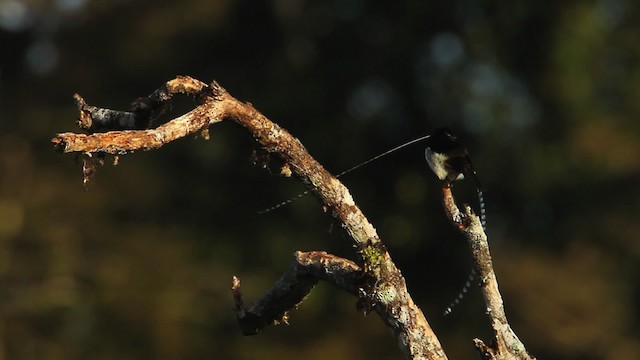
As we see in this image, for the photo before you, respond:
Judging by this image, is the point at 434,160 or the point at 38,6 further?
the point at 38,6

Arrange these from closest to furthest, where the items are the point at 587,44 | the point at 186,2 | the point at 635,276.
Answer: the point at 635,276 → the point at 587,44 → the point at 186,2

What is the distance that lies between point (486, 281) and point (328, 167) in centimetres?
1425

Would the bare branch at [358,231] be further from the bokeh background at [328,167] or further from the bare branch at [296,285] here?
the bokeh background at [328,167]

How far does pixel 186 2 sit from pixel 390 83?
3845 millimetres

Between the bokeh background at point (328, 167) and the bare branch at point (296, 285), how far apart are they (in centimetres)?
1182

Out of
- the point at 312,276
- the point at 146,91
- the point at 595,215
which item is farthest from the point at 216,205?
the point at 312,276

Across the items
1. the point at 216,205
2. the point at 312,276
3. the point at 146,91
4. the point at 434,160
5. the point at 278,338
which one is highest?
the point at 434,160

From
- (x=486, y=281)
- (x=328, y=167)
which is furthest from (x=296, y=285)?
(x=328, y=167)

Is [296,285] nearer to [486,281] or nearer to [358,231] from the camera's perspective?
[358,231]

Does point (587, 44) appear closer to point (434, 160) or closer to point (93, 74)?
point (93, 74)

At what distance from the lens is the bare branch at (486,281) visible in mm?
5199

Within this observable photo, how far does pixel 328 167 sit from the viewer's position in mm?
19469

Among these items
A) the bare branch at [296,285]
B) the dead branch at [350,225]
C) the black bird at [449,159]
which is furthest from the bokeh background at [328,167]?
the dead branch at [350,225]

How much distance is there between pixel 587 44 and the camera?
20.6 meters
